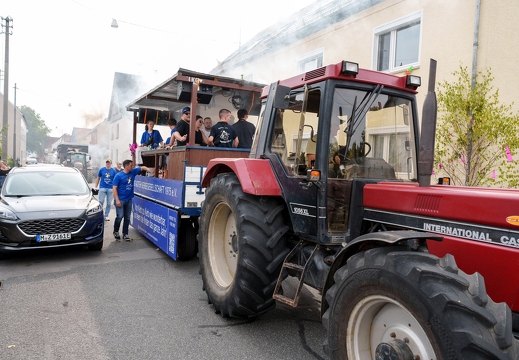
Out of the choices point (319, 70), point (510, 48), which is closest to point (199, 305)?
point (319, 70)

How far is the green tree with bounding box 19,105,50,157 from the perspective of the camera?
8220cm

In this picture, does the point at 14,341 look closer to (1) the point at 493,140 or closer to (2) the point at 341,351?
(2) the point at 341,351

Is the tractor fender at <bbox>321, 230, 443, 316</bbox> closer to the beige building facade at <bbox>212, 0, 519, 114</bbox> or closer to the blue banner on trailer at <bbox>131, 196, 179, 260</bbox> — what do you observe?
the blue banner on trailer at <bbox>131, 196, 179, 260</bbox>

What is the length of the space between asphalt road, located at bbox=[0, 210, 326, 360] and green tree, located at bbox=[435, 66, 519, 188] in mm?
3979

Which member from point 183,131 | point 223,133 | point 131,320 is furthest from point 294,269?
point 183,131

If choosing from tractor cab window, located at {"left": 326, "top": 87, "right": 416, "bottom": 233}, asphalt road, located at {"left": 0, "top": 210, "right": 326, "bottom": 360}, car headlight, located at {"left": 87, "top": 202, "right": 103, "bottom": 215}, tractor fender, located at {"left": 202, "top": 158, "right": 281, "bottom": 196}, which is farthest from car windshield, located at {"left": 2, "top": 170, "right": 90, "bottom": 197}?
tractor cab window, located at {"left": 326, "top": 87, "right": 416, "bottom": 233}

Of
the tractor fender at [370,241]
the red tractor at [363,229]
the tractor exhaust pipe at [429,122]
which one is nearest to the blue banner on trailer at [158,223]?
the red tractor at [363,229]

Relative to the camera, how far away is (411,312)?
2.02 meters

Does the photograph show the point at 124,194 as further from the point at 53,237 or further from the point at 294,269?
the point at 294,269

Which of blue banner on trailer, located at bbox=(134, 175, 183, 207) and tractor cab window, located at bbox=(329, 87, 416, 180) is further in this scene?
blue banner on trailer, located at bbox=(134, 175, 183, 207)

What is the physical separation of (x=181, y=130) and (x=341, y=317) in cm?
503

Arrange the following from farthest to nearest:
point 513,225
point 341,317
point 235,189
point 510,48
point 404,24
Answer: point 404,24
point 510,48
point 235,189
point 341,317
point 513,225

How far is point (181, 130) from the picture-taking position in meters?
6.79

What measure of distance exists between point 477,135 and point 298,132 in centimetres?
444
